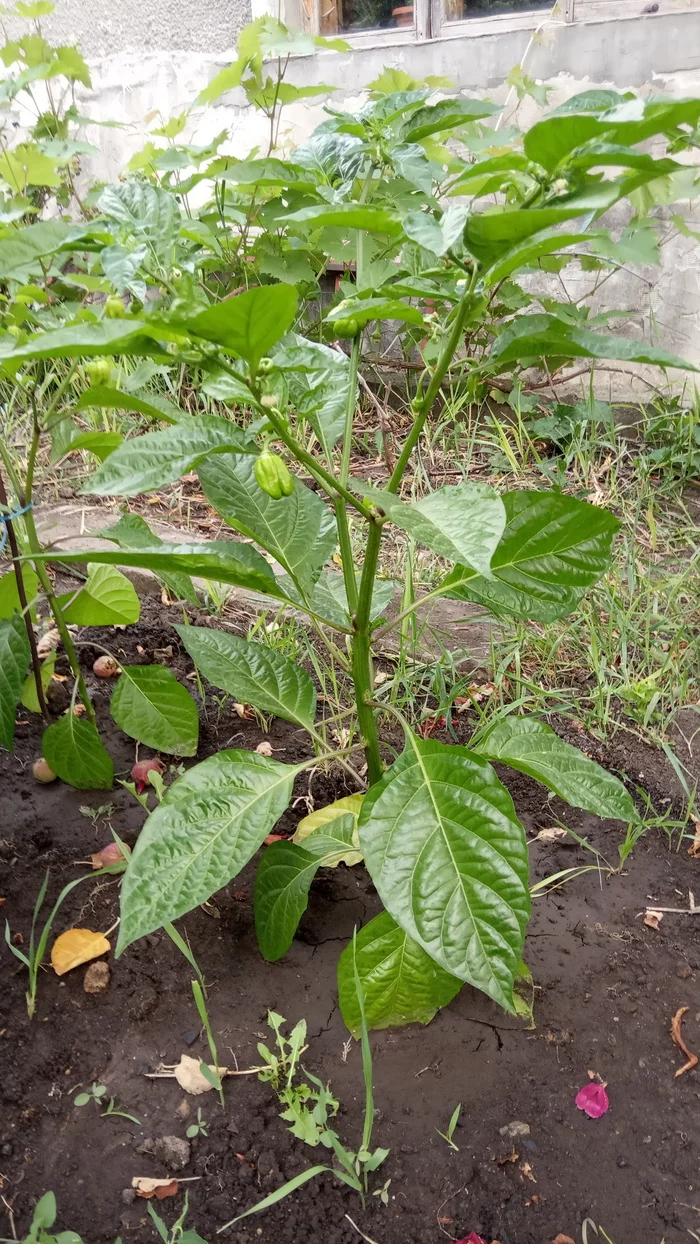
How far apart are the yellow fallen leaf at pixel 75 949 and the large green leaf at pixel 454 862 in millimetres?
521

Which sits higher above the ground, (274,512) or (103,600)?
(274,512)

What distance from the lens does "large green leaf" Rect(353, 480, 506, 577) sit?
725 mm

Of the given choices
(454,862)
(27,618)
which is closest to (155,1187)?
(454,862)

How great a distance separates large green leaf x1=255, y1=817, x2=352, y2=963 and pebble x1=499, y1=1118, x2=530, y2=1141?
36cm

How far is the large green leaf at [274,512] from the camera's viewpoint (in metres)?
1.10

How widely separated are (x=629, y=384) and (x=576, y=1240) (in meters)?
2.69

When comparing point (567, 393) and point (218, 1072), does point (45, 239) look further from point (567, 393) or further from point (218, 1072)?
point (567, 393)

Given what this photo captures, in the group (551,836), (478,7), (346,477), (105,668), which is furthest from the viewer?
(478,7)

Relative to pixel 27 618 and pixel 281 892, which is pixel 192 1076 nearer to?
pixel 281 892

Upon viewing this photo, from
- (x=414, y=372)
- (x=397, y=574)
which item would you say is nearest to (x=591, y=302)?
(x=414, y=372)

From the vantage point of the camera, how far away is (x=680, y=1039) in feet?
3.62

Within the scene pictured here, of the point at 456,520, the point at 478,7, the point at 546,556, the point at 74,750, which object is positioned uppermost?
the point at 478,7

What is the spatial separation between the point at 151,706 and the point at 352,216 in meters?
0.87

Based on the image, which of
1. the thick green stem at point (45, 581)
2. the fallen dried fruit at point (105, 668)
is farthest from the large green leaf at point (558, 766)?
the fallen dried fruit at point (105, 668)
